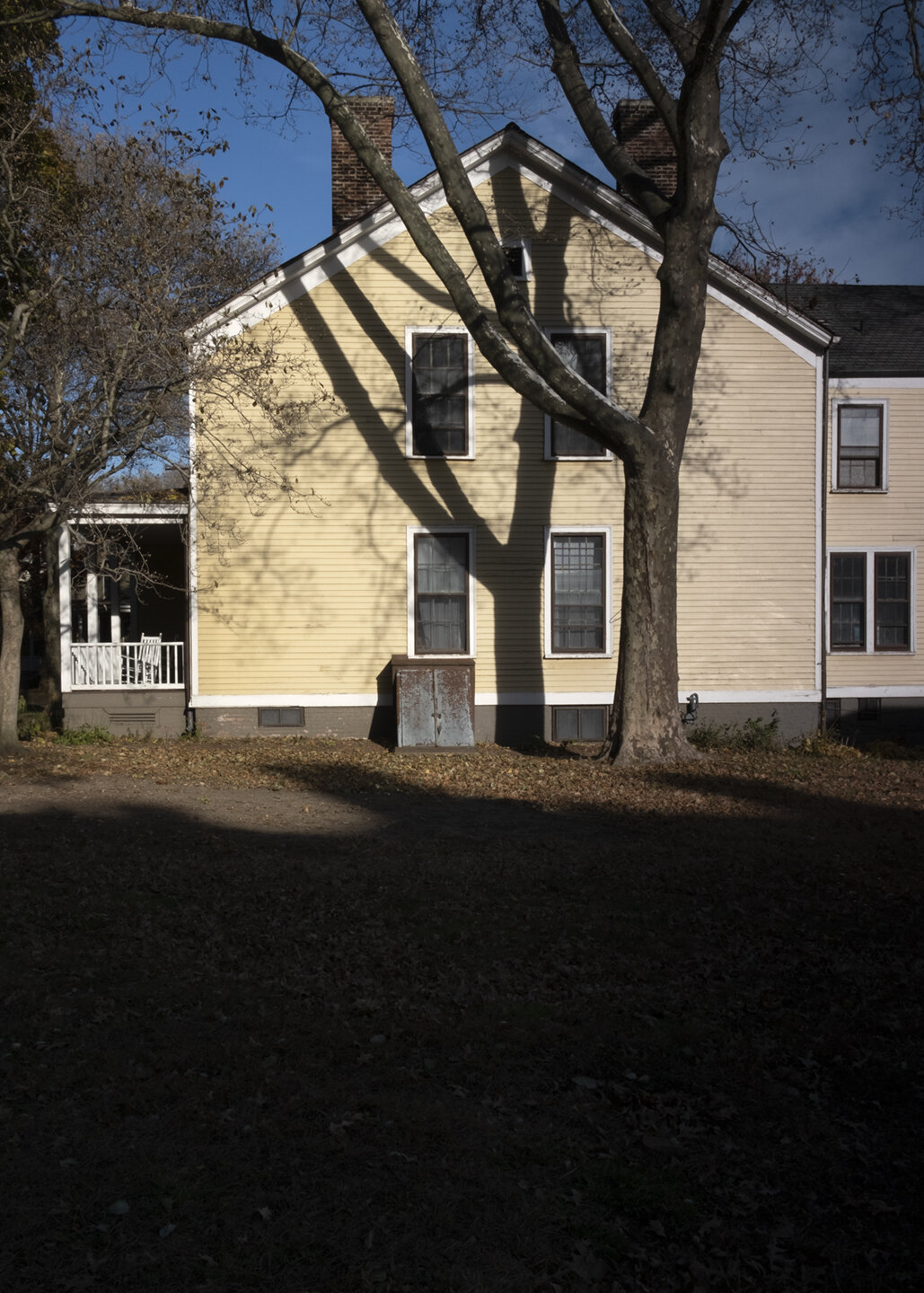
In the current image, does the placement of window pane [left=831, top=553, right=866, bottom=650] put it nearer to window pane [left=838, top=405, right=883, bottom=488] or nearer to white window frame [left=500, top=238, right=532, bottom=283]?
window pane [left=838, top=405, right=883, bottom=488]

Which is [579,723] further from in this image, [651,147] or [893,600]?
[651,147]

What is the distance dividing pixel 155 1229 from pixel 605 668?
13.3 meters

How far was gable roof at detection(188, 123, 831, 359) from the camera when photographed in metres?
15.4

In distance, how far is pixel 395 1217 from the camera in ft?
11.4

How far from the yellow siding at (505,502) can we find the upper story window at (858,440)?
2117mm

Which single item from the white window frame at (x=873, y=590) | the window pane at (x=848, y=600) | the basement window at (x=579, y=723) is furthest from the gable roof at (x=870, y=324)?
the basement window at (x=579, y=723)

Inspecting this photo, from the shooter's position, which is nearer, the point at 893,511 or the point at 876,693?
the point at 876,693

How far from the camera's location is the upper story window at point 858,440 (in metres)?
18.1

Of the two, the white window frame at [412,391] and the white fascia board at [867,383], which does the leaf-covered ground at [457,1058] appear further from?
the white fascia board at [867,383]

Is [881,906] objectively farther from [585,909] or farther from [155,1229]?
[155,1229]

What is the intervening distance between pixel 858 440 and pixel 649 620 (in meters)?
7.44

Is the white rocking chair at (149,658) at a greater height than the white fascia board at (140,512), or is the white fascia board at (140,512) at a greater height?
the white fascia board at (140,512)

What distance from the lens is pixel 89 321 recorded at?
44.2 feet

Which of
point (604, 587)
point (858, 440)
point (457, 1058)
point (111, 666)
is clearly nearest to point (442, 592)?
point (604, 587)
